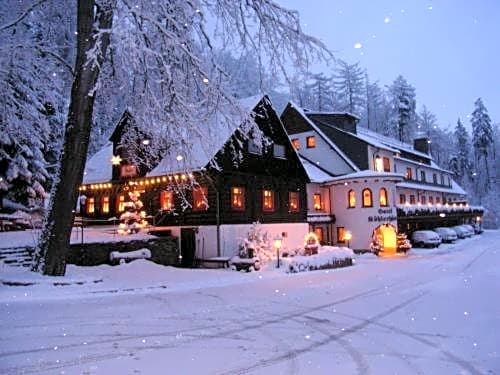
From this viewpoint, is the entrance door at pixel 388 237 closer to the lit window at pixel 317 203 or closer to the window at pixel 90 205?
the lit window at pixel 317 203

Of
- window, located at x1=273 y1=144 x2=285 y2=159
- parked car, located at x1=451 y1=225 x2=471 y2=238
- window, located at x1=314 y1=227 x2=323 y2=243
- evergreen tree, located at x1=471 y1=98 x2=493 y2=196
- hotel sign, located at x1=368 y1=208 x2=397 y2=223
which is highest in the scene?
evergreen tree, located at x1=471 y1=98 x2=493 y2=196

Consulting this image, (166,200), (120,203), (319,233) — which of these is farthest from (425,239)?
(120,203)

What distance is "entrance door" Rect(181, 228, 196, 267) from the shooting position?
88.5 ft

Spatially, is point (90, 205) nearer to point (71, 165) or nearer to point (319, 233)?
point (319, 233)

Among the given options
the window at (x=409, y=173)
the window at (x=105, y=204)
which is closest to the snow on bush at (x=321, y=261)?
the window at (x=105, y=204)

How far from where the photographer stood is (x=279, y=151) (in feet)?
104

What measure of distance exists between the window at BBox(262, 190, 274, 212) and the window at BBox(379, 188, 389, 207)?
447 inches

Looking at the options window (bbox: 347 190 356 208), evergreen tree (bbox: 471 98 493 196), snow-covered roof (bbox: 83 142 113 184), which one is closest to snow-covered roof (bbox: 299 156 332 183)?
window (bbox: 347 190 356 208)

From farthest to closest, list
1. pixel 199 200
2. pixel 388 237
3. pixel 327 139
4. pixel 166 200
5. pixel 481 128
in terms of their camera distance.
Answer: pixel 481 128 → pixel 327 139 → pixel 388 237 → pixel 166 200 → pixel 199 200

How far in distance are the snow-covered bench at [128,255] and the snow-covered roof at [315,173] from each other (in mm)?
18198

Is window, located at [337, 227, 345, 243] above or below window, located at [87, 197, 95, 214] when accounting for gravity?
below

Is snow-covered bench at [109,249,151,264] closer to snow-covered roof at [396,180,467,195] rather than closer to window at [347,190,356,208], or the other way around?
window at [347,190,356,208]

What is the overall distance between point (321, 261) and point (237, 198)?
6.59m

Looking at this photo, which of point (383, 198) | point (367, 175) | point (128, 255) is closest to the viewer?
point (128, 255)
